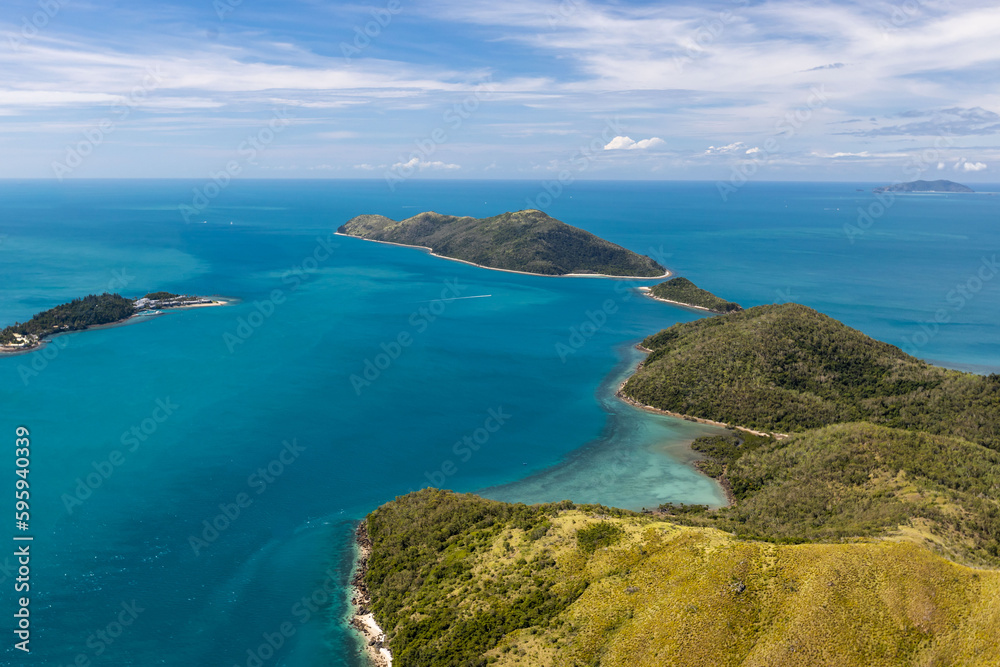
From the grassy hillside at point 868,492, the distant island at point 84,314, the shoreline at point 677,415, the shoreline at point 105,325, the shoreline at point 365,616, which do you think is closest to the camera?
the shoreline at point 365,616

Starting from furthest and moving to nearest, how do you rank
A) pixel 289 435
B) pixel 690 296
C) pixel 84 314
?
pixel 690 296, pixel 84 314, pixel 289 435

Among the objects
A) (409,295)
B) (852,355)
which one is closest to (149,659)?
(852,355)

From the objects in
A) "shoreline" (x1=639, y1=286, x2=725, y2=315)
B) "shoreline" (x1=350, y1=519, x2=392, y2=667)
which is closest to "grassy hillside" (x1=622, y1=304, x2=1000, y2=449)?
"shoreline" (x1=350, y1=519, x2=392, y2=667)

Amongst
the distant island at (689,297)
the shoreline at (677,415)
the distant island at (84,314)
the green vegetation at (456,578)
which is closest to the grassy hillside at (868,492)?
the shoreline at (677,415)

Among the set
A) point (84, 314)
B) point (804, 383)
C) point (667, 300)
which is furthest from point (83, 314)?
point (804, 383)

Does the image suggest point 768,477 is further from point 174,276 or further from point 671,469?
point 174,276

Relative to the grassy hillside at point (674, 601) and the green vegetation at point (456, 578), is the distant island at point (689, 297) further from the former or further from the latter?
the grassy hillside at point (674, 601)

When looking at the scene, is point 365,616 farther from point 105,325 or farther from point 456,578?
point 105,325
